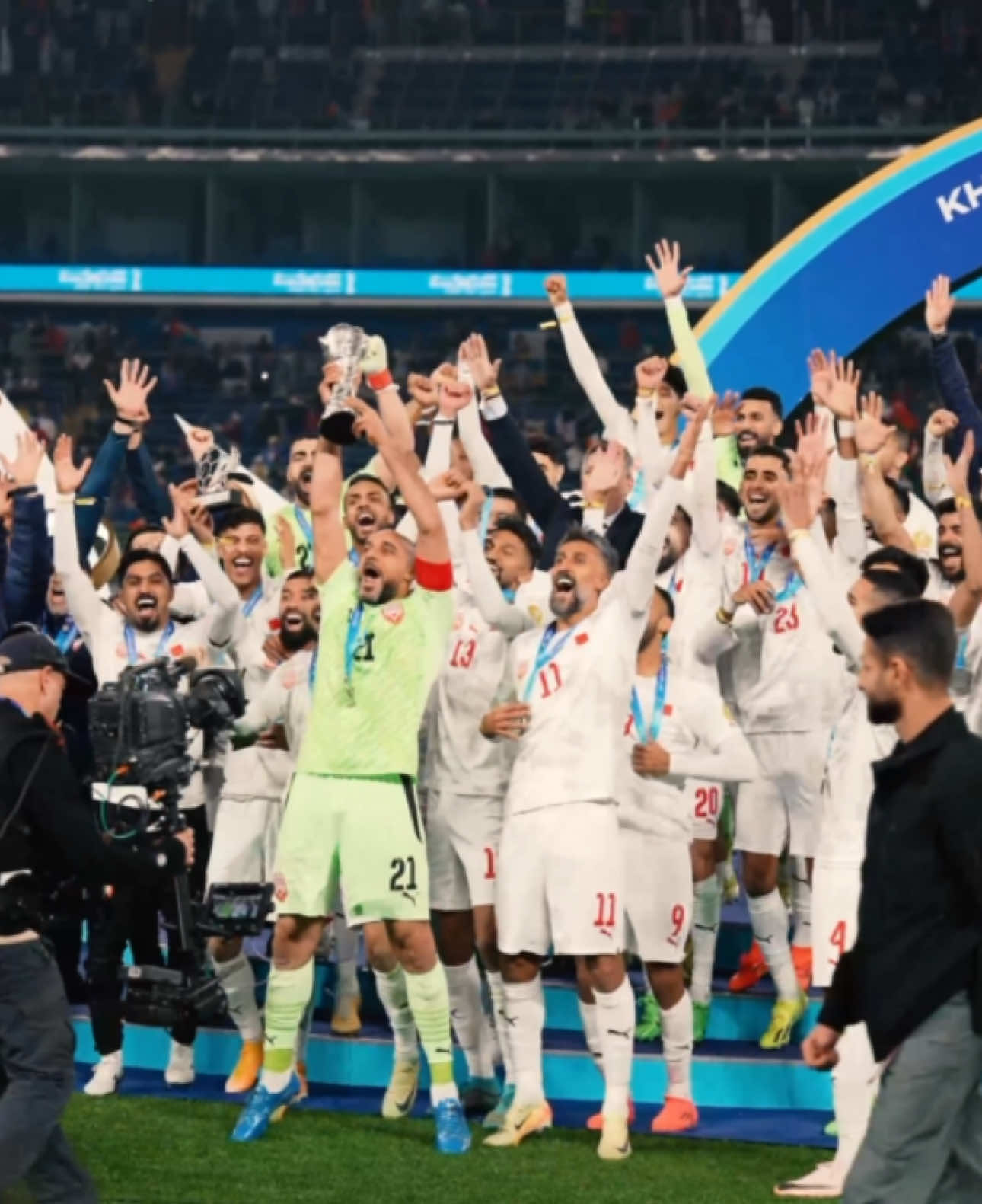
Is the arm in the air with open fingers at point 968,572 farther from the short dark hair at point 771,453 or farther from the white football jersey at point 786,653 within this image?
the white football jersey at point 786,653

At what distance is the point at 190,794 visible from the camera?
8.55 m

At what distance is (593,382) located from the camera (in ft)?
29.8

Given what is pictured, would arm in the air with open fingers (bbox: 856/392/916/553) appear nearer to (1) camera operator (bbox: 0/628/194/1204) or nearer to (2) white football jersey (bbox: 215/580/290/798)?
(2) white football jersey (bbox: 215/580/290/798)

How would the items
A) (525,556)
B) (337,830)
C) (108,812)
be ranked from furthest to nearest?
(525,556)
(337,830)
(108,812)

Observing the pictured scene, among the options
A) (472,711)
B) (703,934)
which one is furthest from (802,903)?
(472,711)

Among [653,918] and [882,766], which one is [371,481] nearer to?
[653,918]

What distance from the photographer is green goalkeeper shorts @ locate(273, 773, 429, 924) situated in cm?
727

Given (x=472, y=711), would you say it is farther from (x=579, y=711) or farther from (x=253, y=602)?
(x=253, y=602)

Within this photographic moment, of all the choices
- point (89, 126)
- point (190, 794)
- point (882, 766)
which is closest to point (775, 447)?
point (190, 794)

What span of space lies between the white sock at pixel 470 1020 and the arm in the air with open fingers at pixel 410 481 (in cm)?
157

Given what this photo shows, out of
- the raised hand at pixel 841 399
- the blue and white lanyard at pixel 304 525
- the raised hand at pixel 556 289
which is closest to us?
the raised hand at pixel 841 399

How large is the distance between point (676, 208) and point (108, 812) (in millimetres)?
23036

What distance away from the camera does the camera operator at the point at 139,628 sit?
809 centimetres

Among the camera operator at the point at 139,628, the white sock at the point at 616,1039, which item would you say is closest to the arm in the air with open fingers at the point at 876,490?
the white sock at the point at 616,1039
